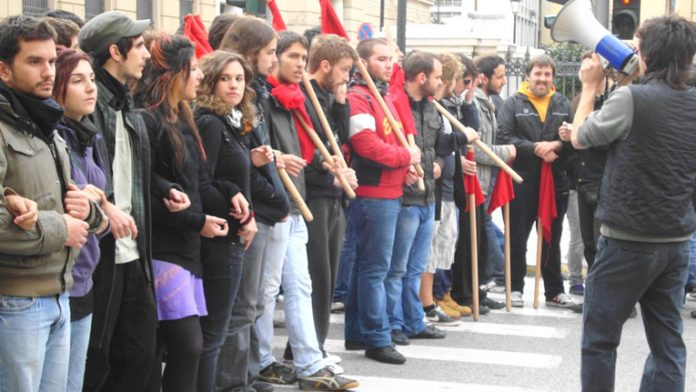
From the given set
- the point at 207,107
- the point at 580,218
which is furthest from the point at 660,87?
the point at 580,218

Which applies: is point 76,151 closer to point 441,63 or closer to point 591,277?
point 591,277

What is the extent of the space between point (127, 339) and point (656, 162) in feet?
8.18

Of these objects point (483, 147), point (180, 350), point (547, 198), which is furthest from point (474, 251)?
point (180, 350)

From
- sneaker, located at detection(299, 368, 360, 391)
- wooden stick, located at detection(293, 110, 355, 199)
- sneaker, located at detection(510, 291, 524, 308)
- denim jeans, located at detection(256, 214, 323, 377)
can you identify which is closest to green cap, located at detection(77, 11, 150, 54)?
denim jeans, located at detection(256, 214, 323, 377)

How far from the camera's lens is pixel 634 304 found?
5.68 metres

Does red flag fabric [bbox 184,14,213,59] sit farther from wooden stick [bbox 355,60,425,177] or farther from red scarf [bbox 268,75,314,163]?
wooden stick [bbox 355,60,425,177]

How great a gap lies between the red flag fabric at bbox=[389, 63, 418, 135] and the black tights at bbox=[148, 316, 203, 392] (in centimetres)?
311

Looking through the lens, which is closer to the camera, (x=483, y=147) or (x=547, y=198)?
(x=483, y=147)

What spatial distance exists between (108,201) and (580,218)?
229 inches

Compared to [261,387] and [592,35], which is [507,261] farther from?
[592,35]

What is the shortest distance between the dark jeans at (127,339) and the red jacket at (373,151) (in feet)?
8.98

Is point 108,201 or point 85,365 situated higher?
point 108,201

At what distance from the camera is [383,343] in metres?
7.77

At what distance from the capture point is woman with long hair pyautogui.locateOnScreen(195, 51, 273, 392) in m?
5.69
